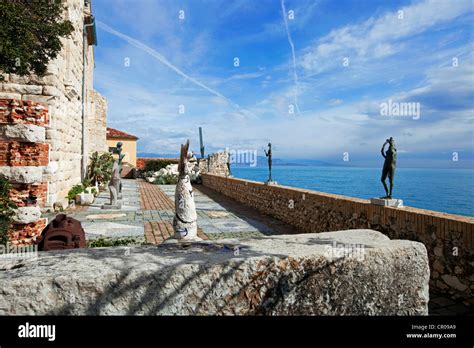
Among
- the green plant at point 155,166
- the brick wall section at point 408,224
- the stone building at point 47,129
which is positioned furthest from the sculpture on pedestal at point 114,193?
the green plant at point 155,166

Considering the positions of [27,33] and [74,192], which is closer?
[27,33]

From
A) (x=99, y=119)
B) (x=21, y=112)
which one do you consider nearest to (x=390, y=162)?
(x=21, y=112)

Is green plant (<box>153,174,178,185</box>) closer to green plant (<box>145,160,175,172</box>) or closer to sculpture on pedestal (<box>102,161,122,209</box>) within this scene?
green plant (<box>145,160,175,172</box>)

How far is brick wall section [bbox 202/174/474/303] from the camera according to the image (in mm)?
3744

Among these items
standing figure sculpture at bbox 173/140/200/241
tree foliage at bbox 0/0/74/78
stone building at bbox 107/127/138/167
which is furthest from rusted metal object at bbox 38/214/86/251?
stone building at bbox 107/127/138/167

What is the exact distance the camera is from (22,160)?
5.84 m

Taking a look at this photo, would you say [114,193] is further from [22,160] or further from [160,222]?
[22,160]

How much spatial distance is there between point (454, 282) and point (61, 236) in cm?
514

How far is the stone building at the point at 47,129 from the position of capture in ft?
18.9

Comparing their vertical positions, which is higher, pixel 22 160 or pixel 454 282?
pixel 22 160

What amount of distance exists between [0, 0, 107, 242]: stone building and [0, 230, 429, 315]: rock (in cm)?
403

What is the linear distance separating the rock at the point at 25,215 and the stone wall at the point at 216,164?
1978 cm

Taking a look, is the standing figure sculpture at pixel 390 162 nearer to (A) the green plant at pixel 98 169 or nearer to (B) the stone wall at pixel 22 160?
(B) the stone wall at pixel 22 160

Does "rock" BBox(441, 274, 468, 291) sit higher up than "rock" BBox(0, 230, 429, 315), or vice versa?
"rock" BBox(0, 230, 429, 315)
